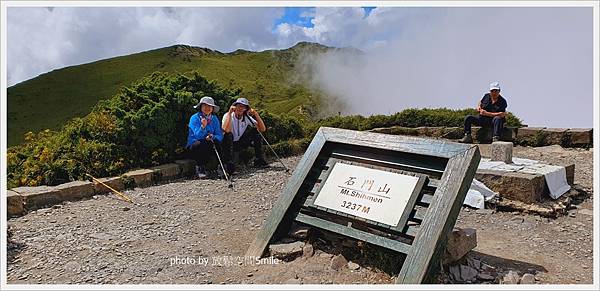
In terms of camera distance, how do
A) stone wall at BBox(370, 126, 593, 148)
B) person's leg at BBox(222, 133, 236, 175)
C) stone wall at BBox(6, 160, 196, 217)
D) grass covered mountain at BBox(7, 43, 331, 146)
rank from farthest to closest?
1. grass covered mountain at BBox(7, 43, 331, 146)
2. stone wall at BBox(370, 126, 593, 148)
3. person's leg at BBox(222, 133, 236, 175)
4. stone wall at BBox(6, 160, 196, 217)

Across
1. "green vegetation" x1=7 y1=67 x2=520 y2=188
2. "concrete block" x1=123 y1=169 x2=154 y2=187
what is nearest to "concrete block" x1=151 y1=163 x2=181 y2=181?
"concrete block" x1=123 y1=169 x2=154 y2=187

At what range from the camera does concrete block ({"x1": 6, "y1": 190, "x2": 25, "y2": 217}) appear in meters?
5.74

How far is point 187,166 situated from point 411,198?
190 inches

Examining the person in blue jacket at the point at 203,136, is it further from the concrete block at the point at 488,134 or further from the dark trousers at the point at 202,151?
the concrete block at the point at 488,134

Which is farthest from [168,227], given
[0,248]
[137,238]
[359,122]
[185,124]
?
[359,122]

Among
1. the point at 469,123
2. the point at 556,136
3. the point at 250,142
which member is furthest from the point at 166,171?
the point at 556,136

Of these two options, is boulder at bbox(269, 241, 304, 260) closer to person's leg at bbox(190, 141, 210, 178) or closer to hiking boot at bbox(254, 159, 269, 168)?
person's leg at bbox(190, 141, 210, 178)

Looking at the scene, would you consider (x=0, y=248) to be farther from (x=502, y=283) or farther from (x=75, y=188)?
(x=502, y=283)

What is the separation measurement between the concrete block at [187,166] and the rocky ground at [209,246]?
38.9 inches

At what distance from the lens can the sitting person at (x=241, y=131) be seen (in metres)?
8.16

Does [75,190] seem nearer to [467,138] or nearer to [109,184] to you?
[109,184]

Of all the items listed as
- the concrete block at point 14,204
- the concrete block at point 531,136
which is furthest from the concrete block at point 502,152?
the concrete block at point 14,204

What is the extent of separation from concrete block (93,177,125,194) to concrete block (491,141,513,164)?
5.28 metres

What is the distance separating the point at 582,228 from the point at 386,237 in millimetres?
2842
